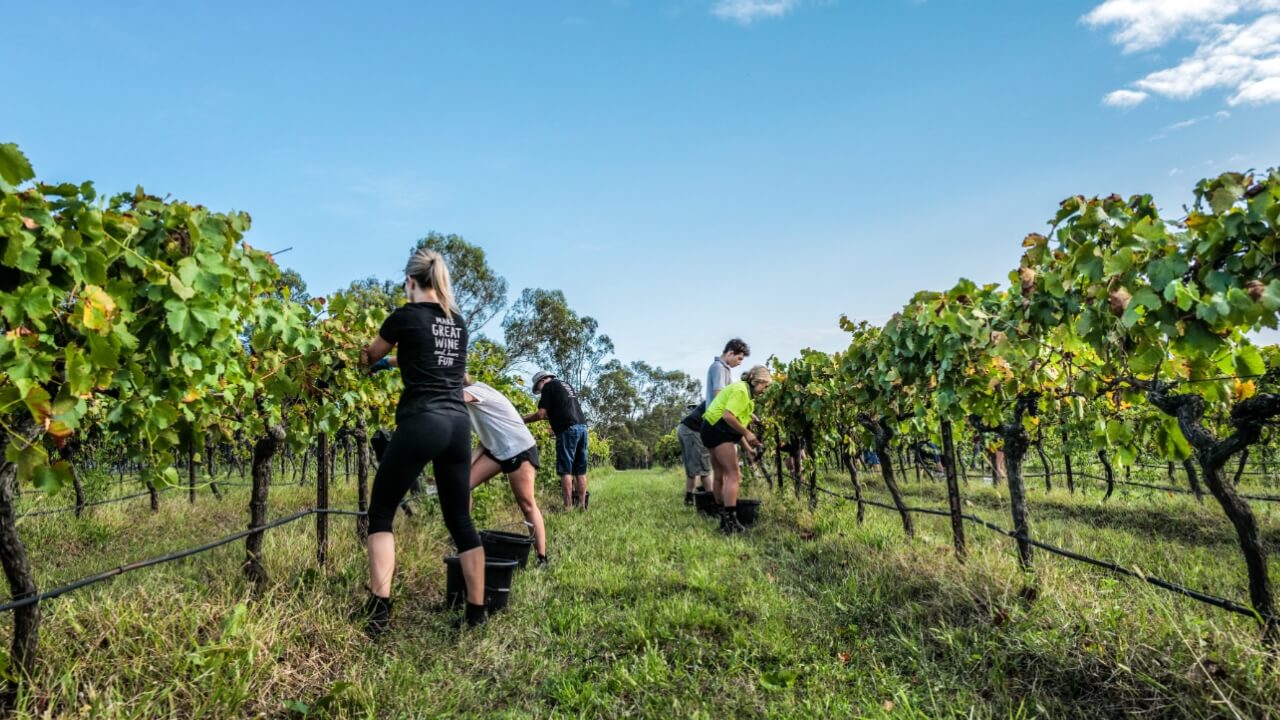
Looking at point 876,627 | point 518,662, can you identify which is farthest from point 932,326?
point 518,662

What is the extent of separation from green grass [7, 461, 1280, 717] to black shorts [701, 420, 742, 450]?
132cm

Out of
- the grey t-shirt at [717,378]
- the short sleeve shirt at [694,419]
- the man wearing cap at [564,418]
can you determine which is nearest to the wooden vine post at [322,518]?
the man wearing cap at [564,418]

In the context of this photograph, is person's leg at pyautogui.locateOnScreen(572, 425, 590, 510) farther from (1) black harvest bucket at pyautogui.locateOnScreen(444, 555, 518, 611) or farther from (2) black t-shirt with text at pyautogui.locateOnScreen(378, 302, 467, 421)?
(2) black t-shirt with text at pyautogui.locateOnScreen(378, 302, 467, 421)

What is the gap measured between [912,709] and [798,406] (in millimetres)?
5016

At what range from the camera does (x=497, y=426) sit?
372 cm

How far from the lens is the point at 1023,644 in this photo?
232 centimetres

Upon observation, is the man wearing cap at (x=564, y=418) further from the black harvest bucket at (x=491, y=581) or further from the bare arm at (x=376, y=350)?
the bare arm at (x=376, y=350)

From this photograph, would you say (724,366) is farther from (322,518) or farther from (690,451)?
(322,518)

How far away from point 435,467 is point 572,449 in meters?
3.67

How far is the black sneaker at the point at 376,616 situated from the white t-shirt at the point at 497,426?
3.82 ft

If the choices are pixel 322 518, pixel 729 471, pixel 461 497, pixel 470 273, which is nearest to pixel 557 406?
pixel 729 471

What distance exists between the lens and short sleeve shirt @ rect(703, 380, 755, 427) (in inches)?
199

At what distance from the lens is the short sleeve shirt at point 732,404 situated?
506cm

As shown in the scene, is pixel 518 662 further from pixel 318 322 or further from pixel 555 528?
pixel 555 528
